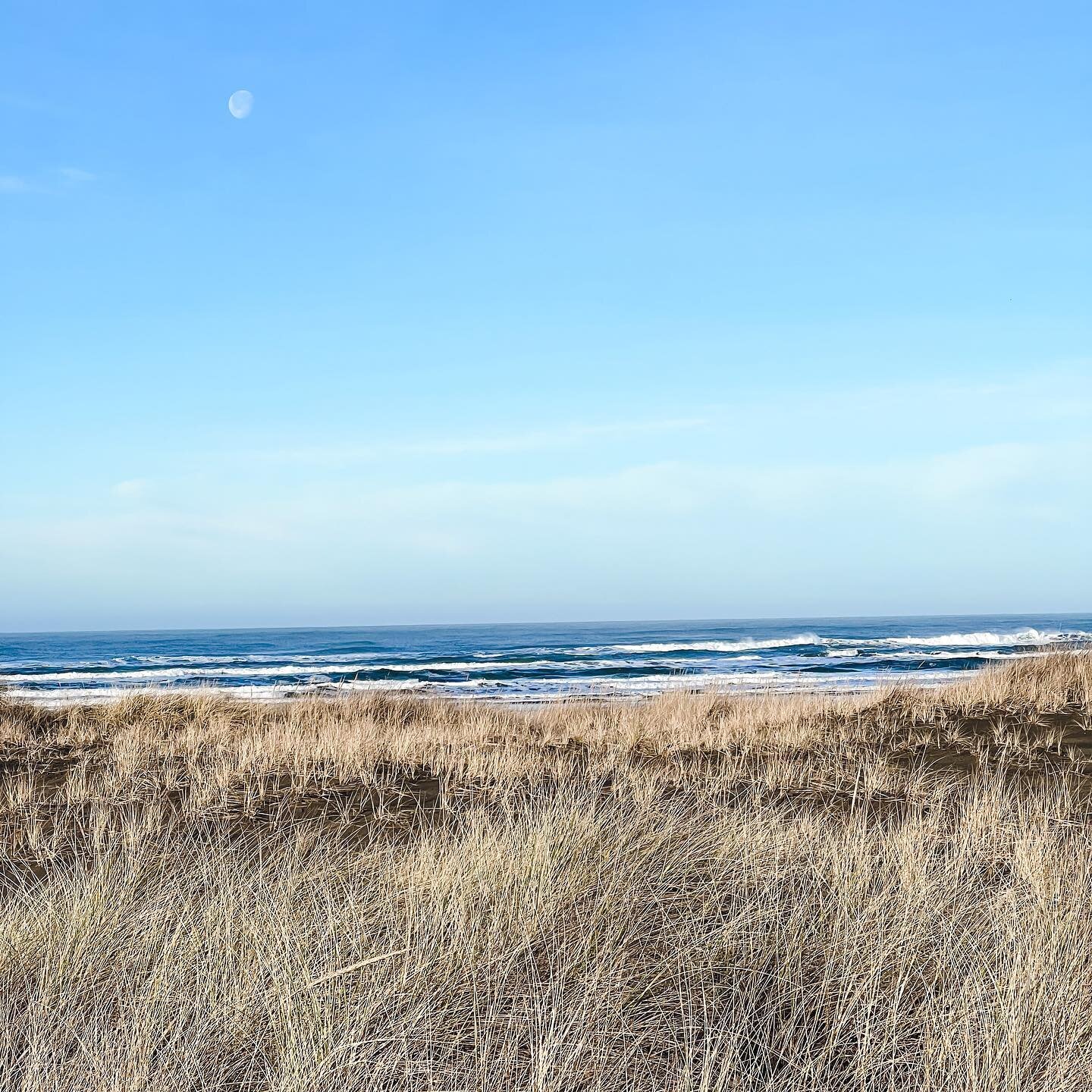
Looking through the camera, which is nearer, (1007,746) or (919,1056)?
(919,1056)

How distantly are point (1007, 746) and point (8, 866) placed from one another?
345 inches

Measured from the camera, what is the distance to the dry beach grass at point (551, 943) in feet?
10.0

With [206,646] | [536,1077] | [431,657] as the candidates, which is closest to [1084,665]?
[536,1077]

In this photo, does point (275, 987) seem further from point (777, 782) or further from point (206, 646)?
point (206, 646)

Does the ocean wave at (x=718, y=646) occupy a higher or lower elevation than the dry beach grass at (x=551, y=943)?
lower

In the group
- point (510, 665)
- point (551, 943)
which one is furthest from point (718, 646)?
point (551, 943)

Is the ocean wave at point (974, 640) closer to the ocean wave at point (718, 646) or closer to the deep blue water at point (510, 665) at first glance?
the deep blue water at point (510, 665)

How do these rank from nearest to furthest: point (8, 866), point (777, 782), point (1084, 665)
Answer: point (8, 866) < point (777, 782) < point (1084, 665)

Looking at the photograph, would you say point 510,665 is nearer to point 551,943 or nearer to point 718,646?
point 718,646

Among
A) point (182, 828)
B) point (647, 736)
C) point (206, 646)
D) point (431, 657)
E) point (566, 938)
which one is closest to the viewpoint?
point (566, 938)

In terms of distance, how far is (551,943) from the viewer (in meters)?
3.88

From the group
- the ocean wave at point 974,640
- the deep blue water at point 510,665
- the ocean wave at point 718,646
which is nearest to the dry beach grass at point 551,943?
the deep blue water at point 510,665

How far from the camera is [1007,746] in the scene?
9.69 meters

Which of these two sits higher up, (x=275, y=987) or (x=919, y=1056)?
(x=275, y=987)
